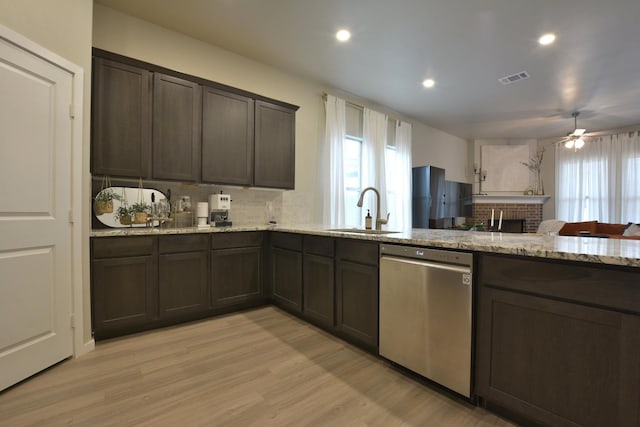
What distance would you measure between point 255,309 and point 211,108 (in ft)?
7.11

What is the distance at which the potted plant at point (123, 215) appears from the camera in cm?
282

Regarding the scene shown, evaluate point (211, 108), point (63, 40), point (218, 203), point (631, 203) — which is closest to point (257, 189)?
point (218, 203)

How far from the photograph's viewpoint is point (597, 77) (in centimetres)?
402

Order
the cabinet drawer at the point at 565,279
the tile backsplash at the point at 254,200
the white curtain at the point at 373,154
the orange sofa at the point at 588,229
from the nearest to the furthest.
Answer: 1. the cabinet drawer at the point at 565,279
2. the tile backsplash at the point at 254,200
3. the orange sofa at the point at 588,229
4. the white curtain at the point at 373,154

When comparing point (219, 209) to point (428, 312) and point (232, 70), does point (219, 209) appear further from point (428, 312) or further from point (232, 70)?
point (428, 312)

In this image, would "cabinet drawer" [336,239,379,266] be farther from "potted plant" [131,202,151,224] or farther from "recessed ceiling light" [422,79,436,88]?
"recessed ceiling light" [422,79,436,88]

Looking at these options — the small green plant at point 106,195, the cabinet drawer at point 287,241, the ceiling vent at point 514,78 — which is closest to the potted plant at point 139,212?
the small green plant at point 106,195

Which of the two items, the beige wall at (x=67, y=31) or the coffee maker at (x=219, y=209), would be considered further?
the coffee maker at (x=219, y=209)

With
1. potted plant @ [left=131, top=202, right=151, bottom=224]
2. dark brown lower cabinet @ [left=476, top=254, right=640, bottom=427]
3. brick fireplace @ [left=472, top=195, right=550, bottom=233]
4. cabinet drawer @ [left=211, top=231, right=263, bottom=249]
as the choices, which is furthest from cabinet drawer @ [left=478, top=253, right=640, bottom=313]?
brick fireplace @ [left=472, top=195, right=550, bottom=233]

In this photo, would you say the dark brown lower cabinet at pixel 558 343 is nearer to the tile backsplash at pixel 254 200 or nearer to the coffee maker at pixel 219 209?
the coffee maker at pixel 219 209

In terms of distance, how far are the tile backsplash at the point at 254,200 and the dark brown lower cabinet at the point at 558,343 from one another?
277cm

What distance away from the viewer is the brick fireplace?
736cm

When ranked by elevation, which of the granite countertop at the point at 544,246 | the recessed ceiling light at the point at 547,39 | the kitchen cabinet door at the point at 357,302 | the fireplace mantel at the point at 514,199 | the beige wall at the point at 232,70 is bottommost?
the kitchen cabinet door at the point at 357,302

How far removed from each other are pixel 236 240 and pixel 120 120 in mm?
1458
